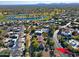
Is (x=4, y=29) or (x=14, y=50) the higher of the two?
(x=4, y=29)

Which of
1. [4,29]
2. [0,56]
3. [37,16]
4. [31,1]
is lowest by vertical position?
[0,56]

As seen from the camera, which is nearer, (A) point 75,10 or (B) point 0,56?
(B) point 0,56

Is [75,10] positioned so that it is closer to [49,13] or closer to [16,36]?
[49,13]

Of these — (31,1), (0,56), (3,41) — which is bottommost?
(0,56)

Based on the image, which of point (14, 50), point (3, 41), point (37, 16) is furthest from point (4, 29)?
point (37, 16)

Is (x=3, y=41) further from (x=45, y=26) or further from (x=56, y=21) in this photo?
(x=56, y=21)

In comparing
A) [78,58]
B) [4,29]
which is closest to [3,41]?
[4,29]

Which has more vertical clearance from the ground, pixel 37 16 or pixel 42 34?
pixel 37 16

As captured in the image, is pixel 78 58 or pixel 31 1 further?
pixel 31 1
